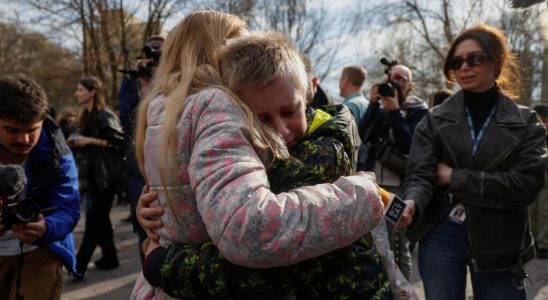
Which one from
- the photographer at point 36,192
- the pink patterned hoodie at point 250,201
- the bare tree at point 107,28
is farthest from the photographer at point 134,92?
the bare tree at point 107,28

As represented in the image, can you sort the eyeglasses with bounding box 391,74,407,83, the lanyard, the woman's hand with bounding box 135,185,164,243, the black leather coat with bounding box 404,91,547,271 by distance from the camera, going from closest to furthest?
1. the woman's hand with bounding box 135,185,164,243
2. the black leather coat with bounding box 404,91,547,271
3. the lanyard
4. the eyeglasses with bounding box 391,74,407,83

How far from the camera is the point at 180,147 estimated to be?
3.82 feet

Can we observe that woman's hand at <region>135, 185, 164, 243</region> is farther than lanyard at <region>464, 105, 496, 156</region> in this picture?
No

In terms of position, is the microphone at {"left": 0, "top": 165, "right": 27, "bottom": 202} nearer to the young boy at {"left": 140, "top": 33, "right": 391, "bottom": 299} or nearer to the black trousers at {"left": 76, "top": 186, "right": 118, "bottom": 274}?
the young boy at {"left": 140, "top": 33, "right": 391, "bottom": 299}

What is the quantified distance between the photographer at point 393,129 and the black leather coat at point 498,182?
3.90ft

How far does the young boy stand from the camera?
1148 mm

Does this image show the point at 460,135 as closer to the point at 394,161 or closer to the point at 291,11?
the point at 394,161

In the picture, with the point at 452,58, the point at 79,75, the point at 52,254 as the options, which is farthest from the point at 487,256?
the point at 79,75

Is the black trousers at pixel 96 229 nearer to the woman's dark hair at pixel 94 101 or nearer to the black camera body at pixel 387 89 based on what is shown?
the woman's dark hair at pixel 94 101

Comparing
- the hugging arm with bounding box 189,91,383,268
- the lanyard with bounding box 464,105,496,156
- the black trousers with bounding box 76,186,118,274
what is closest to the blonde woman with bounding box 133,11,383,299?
the hugging arm with bounding box 189,91,383,268

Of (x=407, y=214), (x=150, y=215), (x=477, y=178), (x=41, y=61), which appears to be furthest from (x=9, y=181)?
(x=41, y=61)

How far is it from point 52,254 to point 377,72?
24.9 metres

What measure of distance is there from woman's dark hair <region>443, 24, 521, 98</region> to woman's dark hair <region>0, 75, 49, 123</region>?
7.30 ft

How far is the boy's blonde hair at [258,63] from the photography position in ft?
3.80
